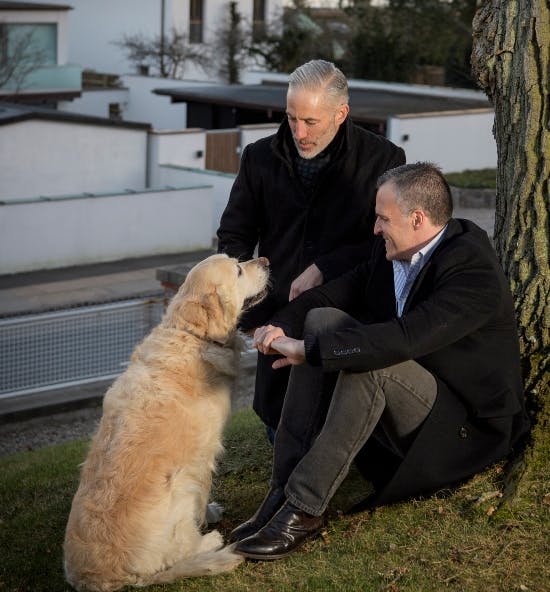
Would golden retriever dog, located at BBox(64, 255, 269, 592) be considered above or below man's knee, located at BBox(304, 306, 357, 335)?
below

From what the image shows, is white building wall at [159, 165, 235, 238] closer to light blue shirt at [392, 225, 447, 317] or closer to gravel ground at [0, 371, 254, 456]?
gravel ground at [0, 371, 254, 456]

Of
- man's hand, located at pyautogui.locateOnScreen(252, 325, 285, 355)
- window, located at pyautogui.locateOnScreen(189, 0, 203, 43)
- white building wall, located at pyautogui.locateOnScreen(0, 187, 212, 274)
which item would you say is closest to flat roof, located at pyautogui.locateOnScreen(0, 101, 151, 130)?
white building wall, located at pyautogui.locateOnScreen(0, 187, 212, 274)

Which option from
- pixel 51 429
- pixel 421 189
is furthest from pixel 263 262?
pixel 51 429

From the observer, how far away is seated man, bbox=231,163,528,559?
417cm

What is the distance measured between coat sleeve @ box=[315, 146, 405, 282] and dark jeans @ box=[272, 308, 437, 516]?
59 cm

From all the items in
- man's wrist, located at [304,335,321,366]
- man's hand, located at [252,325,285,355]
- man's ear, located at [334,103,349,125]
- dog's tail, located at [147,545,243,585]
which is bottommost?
dog's tail, located at [147,545,243,585]

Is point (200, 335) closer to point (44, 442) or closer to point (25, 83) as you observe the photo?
point (44, 442)

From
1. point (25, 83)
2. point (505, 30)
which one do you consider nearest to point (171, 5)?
point (25, 83)

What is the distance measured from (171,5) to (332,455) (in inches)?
1899

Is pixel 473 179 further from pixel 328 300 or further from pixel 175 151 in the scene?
pixel 328 300

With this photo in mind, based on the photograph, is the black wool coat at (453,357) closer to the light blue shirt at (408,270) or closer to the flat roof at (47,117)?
the light blue shirt at (408,270)

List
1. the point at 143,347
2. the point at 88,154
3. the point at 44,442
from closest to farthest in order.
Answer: the point at 143,347
the point at 44,442
the point at 88,154

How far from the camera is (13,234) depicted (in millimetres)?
21766

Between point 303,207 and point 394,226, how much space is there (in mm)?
964
